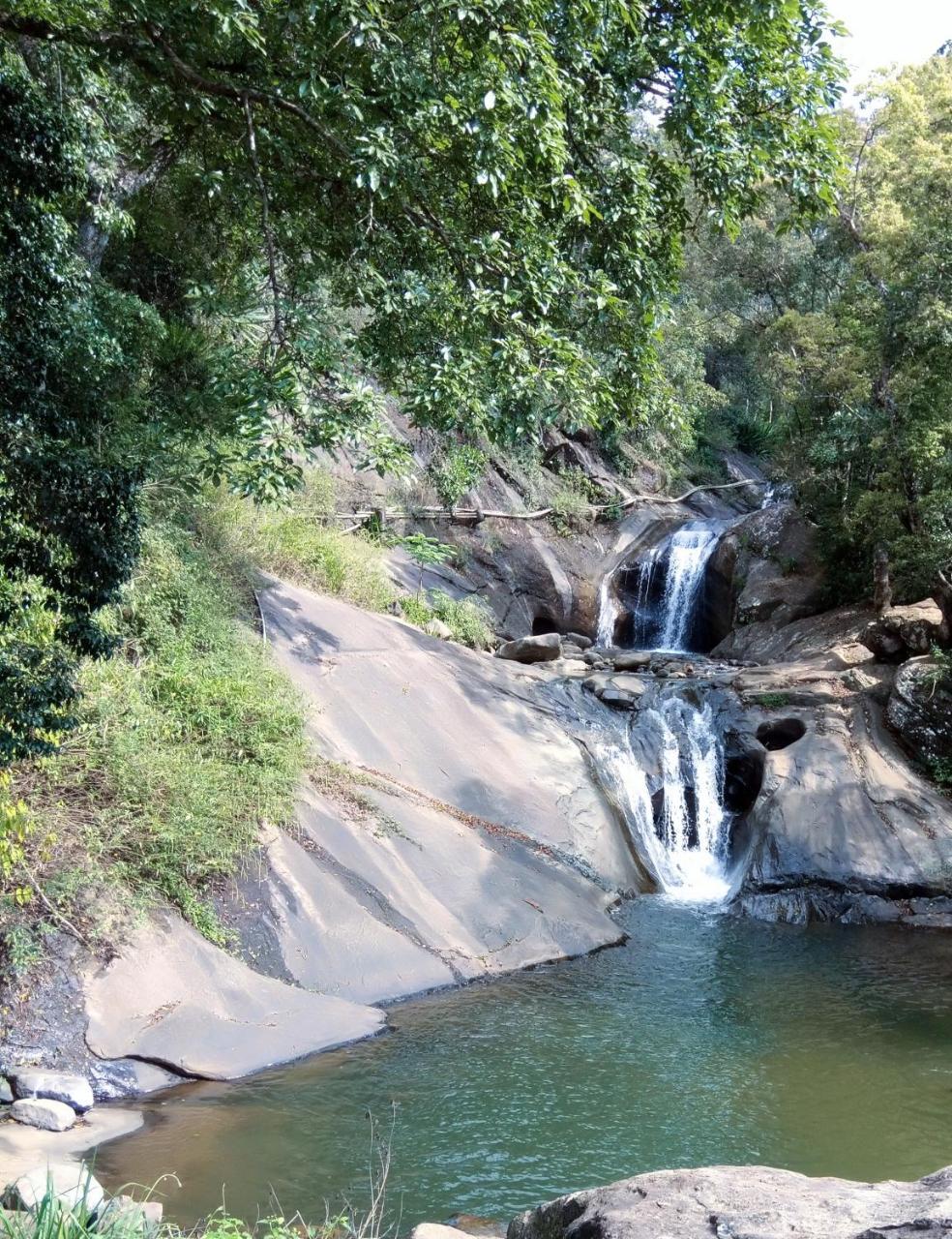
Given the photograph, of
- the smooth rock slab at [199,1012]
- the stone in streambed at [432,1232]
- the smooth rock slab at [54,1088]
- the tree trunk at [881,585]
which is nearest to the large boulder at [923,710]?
the tree trunk at [881,585]

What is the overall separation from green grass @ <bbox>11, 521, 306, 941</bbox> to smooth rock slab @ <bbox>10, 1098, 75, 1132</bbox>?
1.62 metres

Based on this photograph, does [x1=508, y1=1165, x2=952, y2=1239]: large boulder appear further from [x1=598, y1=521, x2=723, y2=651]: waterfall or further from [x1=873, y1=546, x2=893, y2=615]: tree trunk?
[x1=598, y1=521, x2=723, y2=651]: waterfall

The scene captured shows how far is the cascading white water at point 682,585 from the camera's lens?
26.1m

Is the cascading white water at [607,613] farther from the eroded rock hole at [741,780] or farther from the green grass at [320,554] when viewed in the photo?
the eroded rock hole at [741,780]

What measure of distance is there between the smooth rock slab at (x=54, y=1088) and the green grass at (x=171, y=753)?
4.48 ft

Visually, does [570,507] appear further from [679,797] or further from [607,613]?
[679,797]

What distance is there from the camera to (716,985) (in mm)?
10648

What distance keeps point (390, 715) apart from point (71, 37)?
8.67 metres

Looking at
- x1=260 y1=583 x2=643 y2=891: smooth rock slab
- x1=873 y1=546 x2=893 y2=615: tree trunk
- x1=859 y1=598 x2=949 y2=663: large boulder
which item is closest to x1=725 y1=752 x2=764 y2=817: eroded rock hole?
x1=260 y1=583 x2=643 y2=891: smooth rock slab

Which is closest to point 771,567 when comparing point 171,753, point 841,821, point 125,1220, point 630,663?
point 630,663

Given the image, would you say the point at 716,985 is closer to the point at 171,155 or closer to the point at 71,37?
the point at 71,37

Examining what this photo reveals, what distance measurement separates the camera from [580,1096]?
793 centimetres

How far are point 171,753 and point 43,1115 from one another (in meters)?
3.55

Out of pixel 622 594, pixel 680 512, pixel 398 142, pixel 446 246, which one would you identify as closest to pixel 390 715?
pixel 446 246
